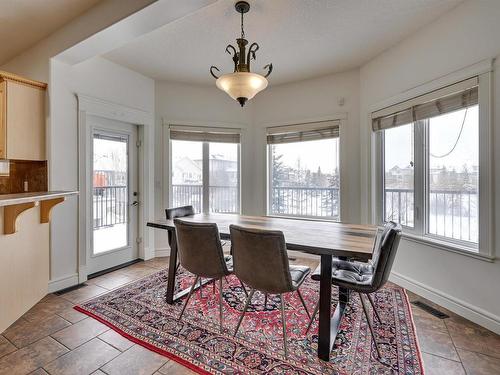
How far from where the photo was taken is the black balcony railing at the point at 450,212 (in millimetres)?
2435

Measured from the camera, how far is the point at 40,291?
262cm

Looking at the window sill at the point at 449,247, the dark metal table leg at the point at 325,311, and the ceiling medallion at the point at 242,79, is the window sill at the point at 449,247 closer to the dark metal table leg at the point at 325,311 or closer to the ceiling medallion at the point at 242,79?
the dark metal table leg at the point at 325,311

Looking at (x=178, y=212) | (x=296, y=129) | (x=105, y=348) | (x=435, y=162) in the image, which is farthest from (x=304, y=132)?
(x=105, y=348)

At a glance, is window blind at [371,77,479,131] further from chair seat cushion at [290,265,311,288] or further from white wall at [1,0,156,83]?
white wall at [1,0,156,83]

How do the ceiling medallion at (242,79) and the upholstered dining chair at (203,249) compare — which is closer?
the upholstered dining chair at (203,249)

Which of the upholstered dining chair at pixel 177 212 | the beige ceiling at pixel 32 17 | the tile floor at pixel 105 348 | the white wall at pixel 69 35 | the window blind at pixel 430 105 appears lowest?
the tile floor at pixel 105 348

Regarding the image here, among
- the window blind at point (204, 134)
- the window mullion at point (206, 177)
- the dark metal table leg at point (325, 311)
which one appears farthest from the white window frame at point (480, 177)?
the window mullion at point (206, 177)

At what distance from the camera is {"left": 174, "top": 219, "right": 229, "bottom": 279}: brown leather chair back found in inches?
80.2

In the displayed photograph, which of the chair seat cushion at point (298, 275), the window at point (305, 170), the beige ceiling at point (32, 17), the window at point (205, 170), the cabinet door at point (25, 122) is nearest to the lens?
the chair seat cushion at point (298, 275)

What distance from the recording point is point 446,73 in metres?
2.47

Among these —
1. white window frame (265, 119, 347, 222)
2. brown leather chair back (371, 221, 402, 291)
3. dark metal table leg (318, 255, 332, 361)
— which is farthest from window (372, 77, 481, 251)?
dark metal table leg (318, 255, 332, 361)

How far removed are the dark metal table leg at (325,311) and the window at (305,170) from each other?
7.40ft

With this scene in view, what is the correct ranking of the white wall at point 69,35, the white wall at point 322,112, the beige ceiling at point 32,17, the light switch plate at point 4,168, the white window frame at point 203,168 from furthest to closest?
the white window frame at point 203,168 → the white wall at point 322,112 → the light switch plate at point 4,168 → the beige ceiling at point 32,17 → the white wall at point 69,35

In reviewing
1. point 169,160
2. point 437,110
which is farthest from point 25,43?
point 437,110
